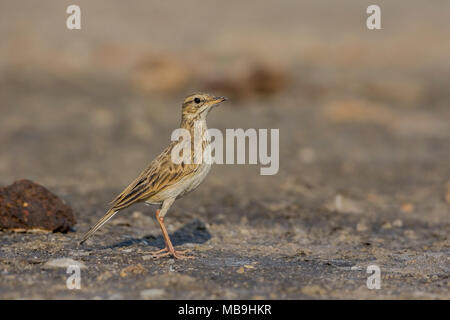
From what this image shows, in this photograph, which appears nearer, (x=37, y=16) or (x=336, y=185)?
(x=336, y=185)

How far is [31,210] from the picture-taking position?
8.52m

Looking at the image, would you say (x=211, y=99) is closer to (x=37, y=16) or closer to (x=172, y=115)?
(x=172, y=115)

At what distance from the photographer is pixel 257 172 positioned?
13.6 m

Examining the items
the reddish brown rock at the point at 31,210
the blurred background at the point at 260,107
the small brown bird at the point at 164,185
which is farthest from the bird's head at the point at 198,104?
the reddish brown rock at the point at 31,210

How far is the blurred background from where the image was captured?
10734mm

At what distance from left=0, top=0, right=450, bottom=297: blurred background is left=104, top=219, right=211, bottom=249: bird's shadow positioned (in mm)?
183

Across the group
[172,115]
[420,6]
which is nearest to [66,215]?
[172,115]

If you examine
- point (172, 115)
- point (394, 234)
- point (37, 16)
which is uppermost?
point (37, 16)

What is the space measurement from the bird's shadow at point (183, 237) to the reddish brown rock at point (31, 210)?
2.74ft

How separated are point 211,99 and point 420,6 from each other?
25724mm

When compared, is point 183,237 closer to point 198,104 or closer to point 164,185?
point 164,185

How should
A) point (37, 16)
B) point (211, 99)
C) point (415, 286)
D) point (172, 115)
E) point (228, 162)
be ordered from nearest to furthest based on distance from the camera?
point (415, 286) → point (211, 99) → point (228, 162) → point (172, 115) → point (37, 16)

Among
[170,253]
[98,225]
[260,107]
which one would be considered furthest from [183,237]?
[260,107]
